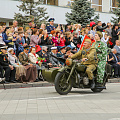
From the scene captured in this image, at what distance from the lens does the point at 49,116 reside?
316 inches

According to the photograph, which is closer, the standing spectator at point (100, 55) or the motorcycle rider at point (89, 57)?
the motorcycle rider at point (89, 57)

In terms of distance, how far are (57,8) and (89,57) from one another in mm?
22664

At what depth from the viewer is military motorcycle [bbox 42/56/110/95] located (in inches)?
490

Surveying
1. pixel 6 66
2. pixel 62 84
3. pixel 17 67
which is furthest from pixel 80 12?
pixel 62 84

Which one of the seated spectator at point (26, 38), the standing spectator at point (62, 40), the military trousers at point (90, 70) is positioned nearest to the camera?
the military trousers at point (90, 70)

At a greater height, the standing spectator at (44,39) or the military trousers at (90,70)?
the standing spectator at (44,39)

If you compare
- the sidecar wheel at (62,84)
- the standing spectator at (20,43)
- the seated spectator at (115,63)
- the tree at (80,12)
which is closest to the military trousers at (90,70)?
the sidecar wheel at (62,84)

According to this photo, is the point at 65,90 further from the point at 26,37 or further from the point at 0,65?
the point at 26,37

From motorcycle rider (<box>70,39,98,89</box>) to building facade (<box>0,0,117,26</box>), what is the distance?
60.2ft

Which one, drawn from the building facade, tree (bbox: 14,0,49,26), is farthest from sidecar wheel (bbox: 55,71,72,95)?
the building facade

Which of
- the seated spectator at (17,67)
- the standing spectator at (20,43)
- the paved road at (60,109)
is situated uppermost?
the standing spectator at (20,43)

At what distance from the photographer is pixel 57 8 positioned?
115ft

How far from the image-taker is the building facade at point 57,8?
31.3 metres

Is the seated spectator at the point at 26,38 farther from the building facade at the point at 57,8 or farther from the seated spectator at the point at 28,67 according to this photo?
the building facade at the point at 57,8
